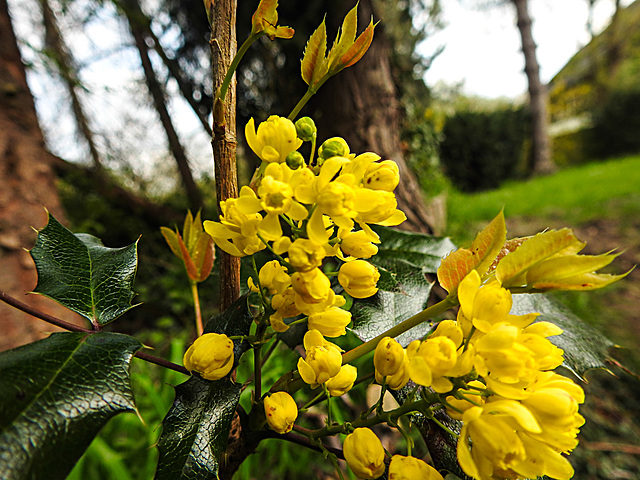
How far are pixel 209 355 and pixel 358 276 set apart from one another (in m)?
0.15

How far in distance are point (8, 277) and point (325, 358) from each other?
1.41 metres

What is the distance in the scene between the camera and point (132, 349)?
31 cm

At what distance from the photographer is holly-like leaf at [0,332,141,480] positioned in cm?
23

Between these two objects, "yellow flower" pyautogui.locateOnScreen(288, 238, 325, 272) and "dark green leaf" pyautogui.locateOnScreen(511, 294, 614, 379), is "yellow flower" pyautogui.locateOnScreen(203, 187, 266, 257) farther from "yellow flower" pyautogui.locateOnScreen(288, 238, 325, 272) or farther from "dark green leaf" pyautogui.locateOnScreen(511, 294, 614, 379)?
"dark green leaf" pyautogui.locateOnScreen(511, 294, 614, 379)

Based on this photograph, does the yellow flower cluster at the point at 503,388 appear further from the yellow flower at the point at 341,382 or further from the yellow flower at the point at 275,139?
the yellow flower at the point at 275,139

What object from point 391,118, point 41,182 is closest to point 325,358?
point 391,118

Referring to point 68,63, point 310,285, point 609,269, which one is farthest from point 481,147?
point 310,285

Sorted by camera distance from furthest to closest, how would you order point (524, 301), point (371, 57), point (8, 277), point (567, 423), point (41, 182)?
point (371, 57), point (41, 182), point (8, 277), point (524, 301), point (567, 423)

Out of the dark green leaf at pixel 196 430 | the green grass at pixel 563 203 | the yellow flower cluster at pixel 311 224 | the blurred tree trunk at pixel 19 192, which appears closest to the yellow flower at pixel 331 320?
the yellow flower cluster at pixel 311 224

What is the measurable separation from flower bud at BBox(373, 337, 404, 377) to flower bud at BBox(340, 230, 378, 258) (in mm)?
74

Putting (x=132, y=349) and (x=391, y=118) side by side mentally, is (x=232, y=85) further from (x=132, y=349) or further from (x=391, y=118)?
(x=391, y=118)

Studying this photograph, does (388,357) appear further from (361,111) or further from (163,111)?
(163,111)

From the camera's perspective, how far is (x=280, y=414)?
1.03 ft

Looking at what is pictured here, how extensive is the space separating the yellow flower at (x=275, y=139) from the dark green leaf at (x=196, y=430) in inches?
8.6
